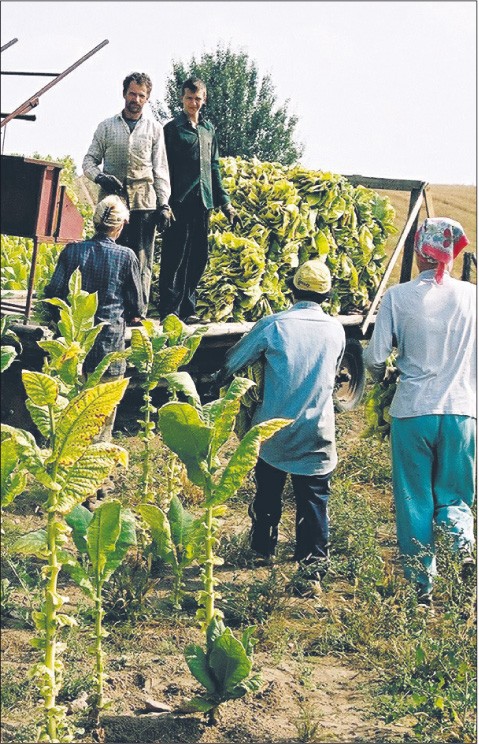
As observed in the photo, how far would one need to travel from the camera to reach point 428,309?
5.51 m

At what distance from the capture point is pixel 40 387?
3729 millimetres

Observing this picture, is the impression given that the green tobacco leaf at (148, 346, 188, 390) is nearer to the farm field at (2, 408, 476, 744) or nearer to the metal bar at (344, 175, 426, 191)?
the farm field at (2, 408, 476, 744)

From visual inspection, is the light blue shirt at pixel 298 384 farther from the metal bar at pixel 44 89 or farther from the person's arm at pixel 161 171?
the metal bar at pixel 44 89

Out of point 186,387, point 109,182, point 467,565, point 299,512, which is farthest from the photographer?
point 109,182

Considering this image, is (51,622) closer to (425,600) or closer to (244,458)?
(244,458)

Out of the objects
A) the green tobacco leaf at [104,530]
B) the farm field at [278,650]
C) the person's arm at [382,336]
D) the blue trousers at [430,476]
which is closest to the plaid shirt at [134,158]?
the farm field at [278,650]

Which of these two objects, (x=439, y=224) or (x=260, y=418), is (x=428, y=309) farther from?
(x=260, y=418)

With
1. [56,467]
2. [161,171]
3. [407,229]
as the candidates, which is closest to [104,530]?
[56,467]

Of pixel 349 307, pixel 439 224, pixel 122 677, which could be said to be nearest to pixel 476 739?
pixel 122 677

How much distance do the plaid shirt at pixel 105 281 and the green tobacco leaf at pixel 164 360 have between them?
746 mm

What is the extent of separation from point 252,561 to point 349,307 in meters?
4.76

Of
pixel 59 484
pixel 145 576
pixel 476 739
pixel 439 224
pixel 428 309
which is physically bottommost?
pixel 476 739

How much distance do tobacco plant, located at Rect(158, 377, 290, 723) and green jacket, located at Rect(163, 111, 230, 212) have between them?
3791mm

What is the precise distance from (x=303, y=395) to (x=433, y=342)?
72 cm
